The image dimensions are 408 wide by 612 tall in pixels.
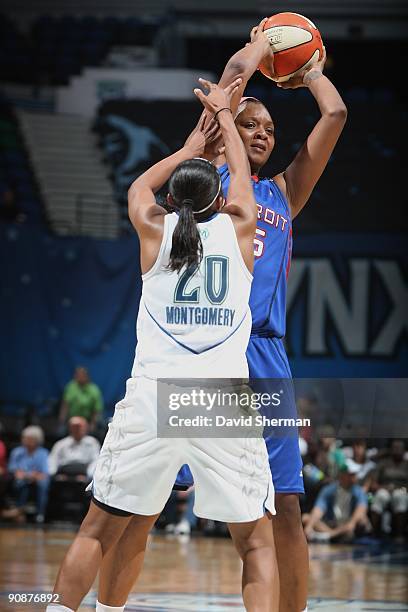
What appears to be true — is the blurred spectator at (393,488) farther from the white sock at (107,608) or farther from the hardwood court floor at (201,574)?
the white sock at (107,608)

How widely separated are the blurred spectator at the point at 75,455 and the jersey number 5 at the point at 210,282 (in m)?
10.1

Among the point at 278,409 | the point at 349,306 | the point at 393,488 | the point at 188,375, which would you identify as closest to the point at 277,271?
the point at 278,409

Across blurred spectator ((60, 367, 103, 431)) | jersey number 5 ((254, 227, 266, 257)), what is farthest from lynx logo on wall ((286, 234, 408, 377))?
jersey number 5 ((254, 227, 266, 257))

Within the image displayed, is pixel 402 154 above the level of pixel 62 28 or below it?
below

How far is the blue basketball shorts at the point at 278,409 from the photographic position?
4.52 meters

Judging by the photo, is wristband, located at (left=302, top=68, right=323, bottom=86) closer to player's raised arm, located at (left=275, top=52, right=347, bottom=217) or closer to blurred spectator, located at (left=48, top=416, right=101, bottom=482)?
player's raised arm, located at (left=275, top=52, right=347, bottom=217)

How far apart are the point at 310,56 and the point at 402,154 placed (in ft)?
46.1

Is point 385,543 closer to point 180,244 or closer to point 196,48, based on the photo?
point 180,244

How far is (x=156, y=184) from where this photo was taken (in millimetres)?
4133

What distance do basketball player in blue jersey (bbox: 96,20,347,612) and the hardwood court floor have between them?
6.67 feet

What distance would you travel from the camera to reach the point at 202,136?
4316 millimetres

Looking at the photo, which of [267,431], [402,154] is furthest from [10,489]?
[267,431]

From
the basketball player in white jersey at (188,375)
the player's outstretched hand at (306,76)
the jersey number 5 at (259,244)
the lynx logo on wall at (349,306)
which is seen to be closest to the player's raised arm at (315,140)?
the player's outstretched hand at (306,76)

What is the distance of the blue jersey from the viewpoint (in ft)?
14.9
